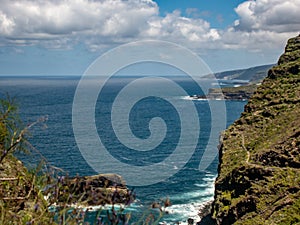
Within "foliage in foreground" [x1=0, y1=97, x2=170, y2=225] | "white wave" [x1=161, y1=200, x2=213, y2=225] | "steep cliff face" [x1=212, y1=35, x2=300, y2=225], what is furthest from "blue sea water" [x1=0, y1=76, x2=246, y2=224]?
"foliage in foreground" [x1=0, y1=97, x2=170, y2=225]

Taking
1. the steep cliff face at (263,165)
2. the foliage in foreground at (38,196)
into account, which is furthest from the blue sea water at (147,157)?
the foliage in foreground at (38,196)

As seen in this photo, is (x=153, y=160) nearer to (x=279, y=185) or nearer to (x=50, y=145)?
(x=50, y=145)

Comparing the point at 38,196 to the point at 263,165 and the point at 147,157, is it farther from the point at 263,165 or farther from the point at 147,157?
the point at 147,157

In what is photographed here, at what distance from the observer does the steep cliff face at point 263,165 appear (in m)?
39.8

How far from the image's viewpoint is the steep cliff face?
39.8 metres

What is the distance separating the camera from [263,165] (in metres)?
48.0

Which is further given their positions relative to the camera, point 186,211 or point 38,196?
point 186,211

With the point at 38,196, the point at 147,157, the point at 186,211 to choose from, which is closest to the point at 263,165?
the point at 186,211

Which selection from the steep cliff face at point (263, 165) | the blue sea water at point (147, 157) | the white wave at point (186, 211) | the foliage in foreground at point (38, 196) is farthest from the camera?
the blue sea water at point (147, 157)

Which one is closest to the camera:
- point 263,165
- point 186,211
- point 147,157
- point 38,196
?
point 38,196

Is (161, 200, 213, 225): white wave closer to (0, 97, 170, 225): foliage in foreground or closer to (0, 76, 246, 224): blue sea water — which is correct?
(0, 76, 246, 224): blue sea water

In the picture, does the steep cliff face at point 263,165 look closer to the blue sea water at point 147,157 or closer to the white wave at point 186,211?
the white wave at point 186,211

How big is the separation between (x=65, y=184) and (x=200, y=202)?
59808mm

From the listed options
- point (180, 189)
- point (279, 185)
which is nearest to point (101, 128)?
point (180, 189)
